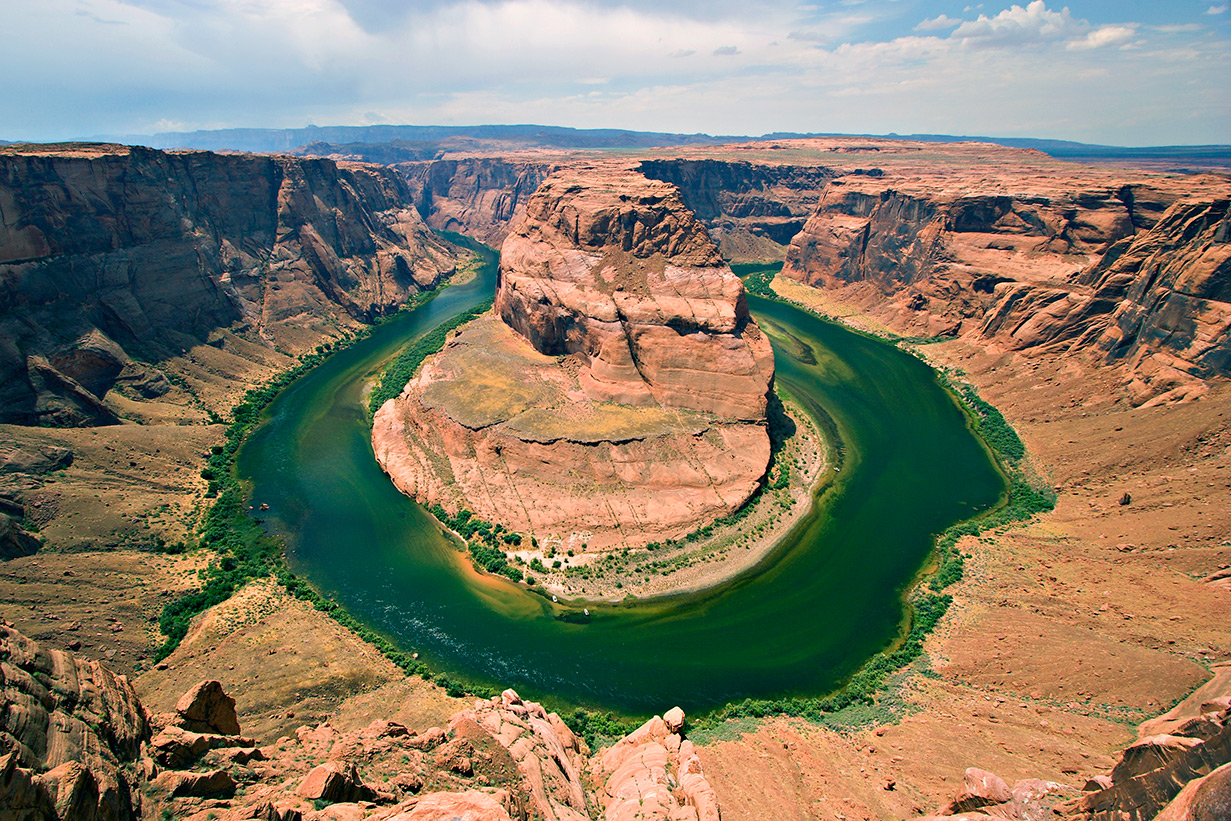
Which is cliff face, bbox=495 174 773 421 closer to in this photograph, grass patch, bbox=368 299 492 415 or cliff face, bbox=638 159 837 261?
grass patch, bbox=368 299 492 415

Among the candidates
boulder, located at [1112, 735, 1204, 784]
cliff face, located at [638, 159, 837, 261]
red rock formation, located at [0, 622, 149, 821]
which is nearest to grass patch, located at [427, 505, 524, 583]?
red rock formation, located at [0, 622, 149, 821]

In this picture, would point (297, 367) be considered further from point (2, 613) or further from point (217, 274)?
point (2, 613)

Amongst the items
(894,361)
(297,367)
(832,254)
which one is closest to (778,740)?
(894,361)

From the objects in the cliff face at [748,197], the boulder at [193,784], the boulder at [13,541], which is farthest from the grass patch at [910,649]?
the cliff face at [748,197]

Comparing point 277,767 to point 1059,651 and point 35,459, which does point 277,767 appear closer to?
point 1059,651

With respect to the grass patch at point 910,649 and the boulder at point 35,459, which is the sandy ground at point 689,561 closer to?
the grass patch at point 910,649
